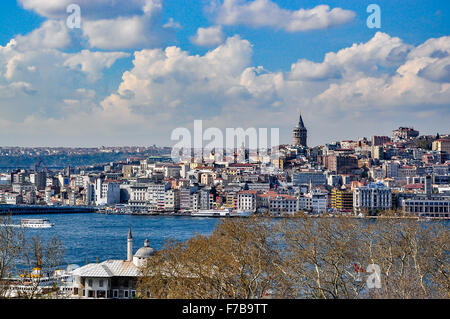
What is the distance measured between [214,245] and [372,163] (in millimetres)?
24829

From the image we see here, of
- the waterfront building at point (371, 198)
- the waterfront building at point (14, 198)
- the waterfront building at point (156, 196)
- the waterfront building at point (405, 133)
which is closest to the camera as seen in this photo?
the waterfront building at point (371, 198)

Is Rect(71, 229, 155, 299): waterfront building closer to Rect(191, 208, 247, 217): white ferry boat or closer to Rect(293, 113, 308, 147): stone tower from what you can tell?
Rect(191, 208, 247, 217): white ferry boat

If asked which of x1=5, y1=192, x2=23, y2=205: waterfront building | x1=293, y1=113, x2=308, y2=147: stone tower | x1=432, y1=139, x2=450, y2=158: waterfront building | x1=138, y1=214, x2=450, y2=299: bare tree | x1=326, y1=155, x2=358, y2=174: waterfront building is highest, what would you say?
x1=293, y1=113, x2=308, y2=147: stone tower

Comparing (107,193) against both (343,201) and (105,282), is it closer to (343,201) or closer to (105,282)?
(343,201)

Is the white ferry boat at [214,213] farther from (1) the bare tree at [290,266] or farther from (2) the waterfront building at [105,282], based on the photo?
(1) the bare tree at [290,266]

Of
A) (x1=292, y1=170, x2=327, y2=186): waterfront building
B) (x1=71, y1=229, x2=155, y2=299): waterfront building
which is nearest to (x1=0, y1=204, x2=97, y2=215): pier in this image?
(x1=292, y1=170, x2=327, y2=186): waterfront building

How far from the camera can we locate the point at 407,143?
33.2 metres

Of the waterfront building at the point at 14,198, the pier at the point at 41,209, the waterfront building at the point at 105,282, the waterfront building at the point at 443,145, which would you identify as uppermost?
the waterfront building at the point at 443,145

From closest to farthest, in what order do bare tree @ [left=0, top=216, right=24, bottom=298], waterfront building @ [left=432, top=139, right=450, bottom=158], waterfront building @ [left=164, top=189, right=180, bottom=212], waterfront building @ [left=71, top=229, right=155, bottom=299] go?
bare tree @ [left=0, top=216, right=24, bottom=298]
waterfront building @ [left=71, top=229, right=155, bottom=299]
waterfront building @ [left=164, top=189, right=180, bottom=212]
waterfront building @ [left=432, top=139, right=450, bottom=158]

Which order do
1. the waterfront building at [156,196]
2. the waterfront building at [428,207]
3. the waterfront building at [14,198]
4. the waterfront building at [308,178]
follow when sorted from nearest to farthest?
the waterfront building at [428,207]
the waterfront building at [156,196]
the waterfront building at [14,198]
the waterfront building at [308,178]

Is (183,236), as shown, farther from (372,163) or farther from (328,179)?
A: (372,163)

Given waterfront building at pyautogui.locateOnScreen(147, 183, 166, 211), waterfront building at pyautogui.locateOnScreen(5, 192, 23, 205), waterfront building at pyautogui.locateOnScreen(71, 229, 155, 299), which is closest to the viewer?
waterfront building at pyautogui.locateOnScreen(71, 229, 155, 299)

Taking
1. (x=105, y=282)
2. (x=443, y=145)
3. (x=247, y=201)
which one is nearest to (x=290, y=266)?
(x=105, y=282)

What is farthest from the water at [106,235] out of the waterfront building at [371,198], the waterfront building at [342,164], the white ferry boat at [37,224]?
the waterfront building at [342,164]
